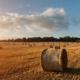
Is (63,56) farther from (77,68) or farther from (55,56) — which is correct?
(77,68)

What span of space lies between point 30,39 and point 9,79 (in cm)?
10277

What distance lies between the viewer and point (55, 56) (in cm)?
1589

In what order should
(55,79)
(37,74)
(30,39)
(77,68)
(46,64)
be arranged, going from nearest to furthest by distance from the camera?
1. (55,79)
2. (37,74)
3. (46,64)
4. (77,68)
5. (30,39)

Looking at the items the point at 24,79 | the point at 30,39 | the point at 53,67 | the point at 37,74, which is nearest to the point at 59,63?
the point at 53,67

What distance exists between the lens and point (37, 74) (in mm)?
14938

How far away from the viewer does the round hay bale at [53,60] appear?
618 inches

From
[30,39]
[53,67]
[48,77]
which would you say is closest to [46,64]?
[53,67]

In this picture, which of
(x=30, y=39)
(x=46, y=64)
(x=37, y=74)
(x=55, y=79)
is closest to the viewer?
(x=55, y=79)

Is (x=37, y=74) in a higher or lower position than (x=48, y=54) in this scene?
lower

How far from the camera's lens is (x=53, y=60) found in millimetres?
15703

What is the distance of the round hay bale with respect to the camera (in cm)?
1570

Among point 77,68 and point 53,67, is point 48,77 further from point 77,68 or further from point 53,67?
point 77,68

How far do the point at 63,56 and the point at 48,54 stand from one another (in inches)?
38.4

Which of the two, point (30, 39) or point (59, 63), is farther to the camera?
point (30, 39)
